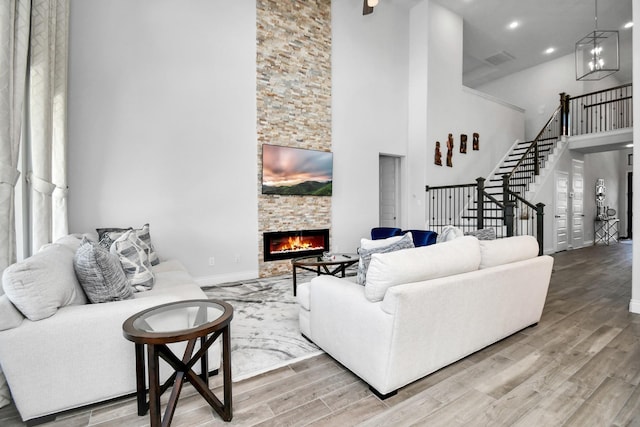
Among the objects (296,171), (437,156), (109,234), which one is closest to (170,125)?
(109,234)

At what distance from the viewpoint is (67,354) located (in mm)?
1679

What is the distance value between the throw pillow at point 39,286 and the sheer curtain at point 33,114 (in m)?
0.36

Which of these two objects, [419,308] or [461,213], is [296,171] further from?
[461,213]

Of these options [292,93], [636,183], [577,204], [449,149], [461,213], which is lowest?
[461,213]

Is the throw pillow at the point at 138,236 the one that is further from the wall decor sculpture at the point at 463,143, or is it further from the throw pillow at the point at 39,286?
the wall decor sculpture at the point at 463,143

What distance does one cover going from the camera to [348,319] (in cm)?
209

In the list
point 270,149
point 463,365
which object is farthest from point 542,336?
point 270,149

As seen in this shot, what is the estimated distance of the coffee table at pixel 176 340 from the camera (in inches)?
57.2

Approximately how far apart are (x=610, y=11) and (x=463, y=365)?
29.0ft

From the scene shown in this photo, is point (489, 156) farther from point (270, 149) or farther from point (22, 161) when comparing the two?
point (22, 161)

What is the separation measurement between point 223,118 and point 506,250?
402 cm

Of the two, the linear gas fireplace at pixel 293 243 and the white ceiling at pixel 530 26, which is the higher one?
the white ceiling at pixel 530 26

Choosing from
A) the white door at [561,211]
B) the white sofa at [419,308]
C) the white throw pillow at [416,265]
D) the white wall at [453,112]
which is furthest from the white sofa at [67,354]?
the white door at [561,211]

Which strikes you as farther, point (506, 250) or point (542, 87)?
point (542, 87)
